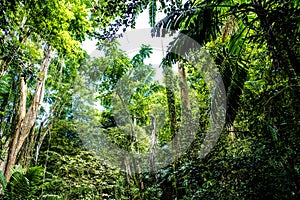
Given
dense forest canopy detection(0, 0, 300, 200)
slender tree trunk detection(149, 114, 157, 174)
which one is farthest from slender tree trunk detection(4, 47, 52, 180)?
slender tree trunk detection(149, 114, 157, 174)

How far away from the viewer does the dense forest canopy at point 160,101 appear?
1650 millimetres

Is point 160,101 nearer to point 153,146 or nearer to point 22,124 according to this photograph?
point 153,146

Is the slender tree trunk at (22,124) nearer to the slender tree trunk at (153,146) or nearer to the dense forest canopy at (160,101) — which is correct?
the dense forest canopy at (160,101)

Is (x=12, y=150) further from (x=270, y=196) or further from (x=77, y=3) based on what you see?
(x=270, y=196)

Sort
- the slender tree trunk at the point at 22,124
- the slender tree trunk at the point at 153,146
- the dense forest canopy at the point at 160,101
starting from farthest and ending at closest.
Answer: the slender tree trunk at the point at 153,146, the slender tree trunk at the point at 22,124, the dense forest canopy at the point at 160,101

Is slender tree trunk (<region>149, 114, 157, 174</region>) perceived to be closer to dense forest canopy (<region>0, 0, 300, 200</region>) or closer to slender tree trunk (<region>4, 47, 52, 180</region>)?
dense forest canopy (<region>0, 0, 300, 200</region>)

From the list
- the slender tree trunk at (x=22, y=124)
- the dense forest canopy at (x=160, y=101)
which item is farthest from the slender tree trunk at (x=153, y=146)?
the slender tree trunk at (x=22, y=124)

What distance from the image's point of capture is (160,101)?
7.28m

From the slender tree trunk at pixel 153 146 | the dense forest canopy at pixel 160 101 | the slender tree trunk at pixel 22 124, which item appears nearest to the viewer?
the dense forest canopy at pixel 160 101

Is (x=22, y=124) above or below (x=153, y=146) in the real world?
above

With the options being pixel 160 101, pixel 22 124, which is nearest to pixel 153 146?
pixel 160 101

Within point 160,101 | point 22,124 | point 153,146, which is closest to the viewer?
point 22,124

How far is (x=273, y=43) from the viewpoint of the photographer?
1391mm

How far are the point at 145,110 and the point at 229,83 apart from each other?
542 centimetres
